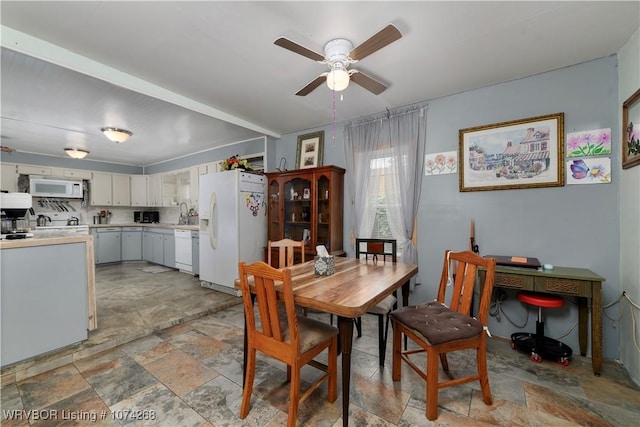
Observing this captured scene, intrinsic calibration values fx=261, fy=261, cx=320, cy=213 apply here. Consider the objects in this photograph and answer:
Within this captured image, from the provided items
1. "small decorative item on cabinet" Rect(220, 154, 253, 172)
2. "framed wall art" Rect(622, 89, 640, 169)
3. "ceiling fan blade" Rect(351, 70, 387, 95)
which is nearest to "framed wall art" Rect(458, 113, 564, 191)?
"framed wall art" Rect(622, 89, 640, 169)

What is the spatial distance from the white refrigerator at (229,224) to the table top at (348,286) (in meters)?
1.73

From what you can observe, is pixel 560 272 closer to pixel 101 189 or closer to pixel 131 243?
pixel 131 243

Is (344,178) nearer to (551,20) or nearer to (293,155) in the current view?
(293,155)

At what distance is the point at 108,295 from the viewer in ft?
12.1

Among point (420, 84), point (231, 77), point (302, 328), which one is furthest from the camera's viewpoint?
point (420, 84)

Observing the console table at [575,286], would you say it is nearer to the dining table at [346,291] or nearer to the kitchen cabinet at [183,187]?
the dining table at [346,291]

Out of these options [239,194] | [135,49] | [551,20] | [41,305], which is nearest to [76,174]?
[239,194]

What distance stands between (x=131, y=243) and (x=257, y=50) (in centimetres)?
592

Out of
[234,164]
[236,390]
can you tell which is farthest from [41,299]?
[234,164]

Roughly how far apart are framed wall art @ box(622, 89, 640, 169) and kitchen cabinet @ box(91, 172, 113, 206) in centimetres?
827

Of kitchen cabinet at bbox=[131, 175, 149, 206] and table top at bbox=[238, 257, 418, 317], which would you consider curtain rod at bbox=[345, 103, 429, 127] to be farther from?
kitchen cabinet at bbox=[131, 175, 149, 206]

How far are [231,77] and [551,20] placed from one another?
2.48 m

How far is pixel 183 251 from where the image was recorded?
16.3ft

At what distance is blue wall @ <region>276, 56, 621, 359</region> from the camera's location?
2201 mm
